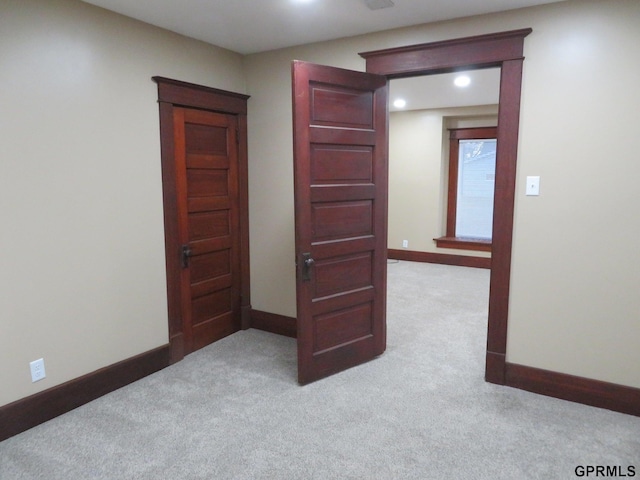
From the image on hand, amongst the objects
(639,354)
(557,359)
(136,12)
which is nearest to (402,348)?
(557,359)

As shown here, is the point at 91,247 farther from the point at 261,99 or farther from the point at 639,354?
the point at 639,354

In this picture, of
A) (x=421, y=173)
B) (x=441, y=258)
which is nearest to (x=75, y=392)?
(x=441, y=258)

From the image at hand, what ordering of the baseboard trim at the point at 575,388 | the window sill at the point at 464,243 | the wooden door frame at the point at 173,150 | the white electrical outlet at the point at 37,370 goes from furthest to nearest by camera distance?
1. the window sill at the point at 464,243
2. the wooden door frame at the point at 173,150
3. the baseboard trim at the point at 575,388
4. the white electrical outlet at the point at 37,370

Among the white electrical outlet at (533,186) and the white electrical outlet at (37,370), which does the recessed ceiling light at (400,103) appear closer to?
the white electrical outlet at (533,186)

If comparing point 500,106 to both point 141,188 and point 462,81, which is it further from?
point 141,188

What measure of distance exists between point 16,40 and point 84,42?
1.30 ft

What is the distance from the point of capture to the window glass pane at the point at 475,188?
6617 millimetres

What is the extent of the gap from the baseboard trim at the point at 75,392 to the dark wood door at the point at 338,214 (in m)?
1.11

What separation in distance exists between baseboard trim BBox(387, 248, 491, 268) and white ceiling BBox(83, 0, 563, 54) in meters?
4.31

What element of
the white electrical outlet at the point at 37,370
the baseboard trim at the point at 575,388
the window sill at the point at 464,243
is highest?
the window sill at the point at 464,243

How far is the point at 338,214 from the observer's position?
2.93m

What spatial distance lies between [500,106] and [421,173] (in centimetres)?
416

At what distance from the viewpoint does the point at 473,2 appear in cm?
252

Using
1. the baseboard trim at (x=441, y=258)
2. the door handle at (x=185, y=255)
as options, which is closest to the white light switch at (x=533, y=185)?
the door handle at (x=185, y=255)
